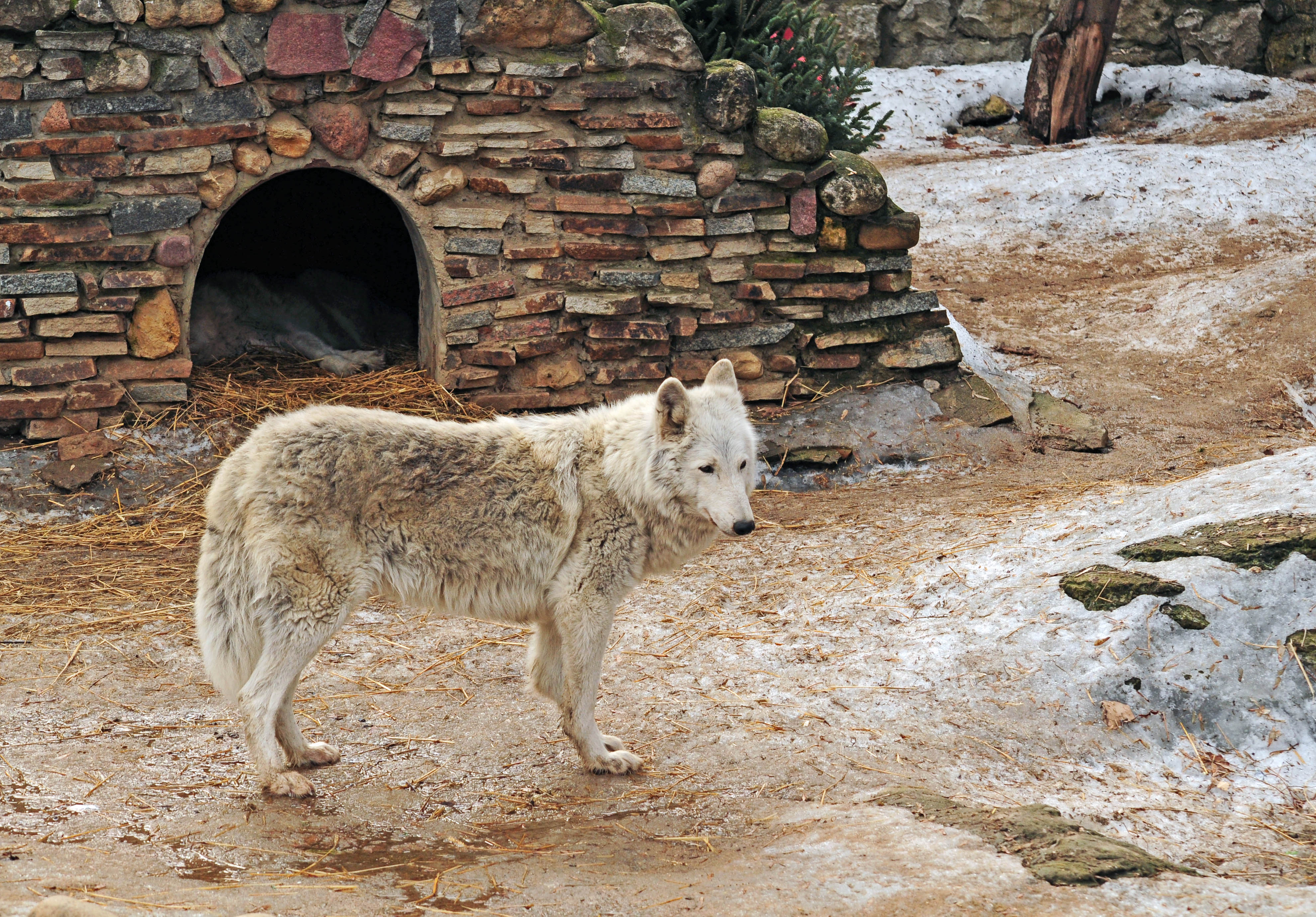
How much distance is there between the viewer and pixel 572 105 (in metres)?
7.91

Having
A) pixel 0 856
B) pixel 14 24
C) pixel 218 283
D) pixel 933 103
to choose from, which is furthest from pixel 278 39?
pixel 933 103

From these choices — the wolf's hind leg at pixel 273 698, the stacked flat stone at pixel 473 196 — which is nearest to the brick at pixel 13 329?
the stacked flat stone at pixel 473 196

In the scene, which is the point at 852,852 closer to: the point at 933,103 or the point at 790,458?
the point at 790,458

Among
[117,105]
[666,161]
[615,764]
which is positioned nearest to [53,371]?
[117,105]

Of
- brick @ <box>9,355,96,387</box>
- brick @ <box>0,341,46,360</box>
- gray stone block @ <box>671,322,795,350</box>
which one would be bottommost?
brick @ <box>9,355,96,387</box>

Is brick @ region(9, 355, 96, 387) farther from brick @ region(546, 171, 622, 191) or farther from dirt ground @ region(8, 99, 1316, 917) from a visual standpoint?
brick @ region(546, 171, 622, 191)

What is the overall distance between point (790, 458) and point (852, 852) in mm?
4935

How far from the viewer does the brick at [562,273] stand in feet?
26.5

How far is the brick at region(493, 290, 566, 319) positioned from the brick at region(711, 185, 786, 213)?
1.37 m

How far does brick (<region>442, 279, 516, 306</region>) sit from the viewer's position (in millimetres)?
7969

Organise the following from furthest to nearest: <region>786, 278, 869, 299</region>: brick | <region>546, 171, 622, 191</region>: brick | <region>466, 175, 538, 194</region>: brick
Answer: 1. <region>786, 278, 869, 299</region>: brick
2. <region>546, 171, 622, 191</region>: brick
3. <region>466, 175, 538, 194</region>: brick

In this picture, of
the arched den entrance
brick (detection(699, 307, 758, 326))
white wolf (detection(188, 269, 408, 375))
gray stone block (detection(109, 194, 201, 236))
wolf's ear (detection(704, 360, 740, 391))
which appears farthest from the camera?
the arched den entrance

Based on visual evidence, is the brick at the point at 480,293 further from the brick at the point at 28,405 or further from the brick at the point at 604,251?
the brick at the point at 28,405

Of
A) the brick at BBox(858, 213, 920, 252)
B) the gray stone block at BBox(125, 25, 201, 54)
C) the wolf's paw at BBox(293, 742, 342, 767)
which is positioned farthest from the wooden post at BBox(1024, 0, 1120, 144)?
the wolf's paw at BBox(293, 742, 342, 767)
